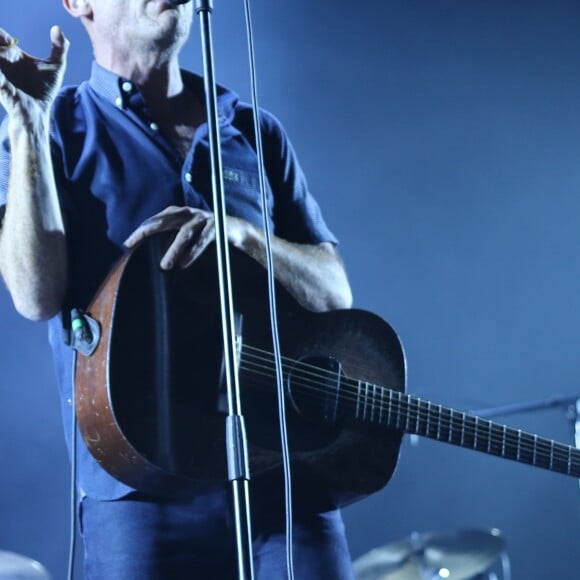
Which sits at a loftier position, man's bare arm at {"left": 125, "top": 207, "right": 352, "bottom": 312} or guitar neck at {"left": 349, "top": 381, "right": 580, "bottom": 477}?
man's bare arm at {"left": 125, "top": 207, "right": 352, "bottom": 312}

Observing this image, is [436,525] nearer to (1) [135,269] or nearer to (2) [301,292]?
(2) [301,292]

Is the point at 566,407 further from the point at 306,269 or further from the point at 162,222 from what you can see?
the point at 162,222

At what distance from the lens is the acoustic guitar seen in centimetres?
157

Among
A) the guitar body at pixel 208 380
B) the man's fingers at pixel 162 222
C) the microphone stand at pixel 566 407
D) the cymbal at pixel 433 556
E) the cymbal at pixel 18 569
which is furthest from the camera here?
the microphone stand at pixel 566 407

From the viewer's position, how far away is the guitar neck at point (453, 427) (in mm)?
1865

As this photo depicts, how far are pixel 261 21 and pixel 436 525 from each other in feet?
6.03

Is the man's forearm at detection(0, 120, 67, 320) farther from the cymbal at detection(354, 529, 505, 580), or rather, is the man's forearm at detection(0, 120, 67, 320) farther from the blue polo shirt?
the cymbal at detection(354, 529, 505, 580)

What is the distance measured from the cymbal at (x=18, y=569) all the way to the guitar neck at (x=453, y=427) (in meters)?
0.82

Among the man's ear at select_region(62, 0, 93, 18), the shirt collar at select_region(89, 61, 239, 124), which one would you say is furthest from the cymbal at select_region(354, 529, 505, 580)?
the man's ear at select_region(62, 0, 93, 18)

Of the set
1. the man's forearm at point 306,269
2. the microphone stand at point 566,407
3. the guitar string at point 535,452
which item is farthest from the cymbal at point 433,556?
the man's forearm at point 306,269

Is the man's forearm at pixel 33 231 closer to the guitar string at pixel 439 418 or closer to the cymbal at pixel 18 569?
the guitar string at pixel 439 418

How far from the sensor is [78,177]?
1.82m

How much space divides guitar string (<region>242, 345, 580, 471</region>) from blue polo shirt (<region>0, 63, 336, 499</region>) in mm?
327

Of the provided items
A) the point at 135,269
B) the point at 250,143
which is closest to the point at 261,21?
the point at 250,143
